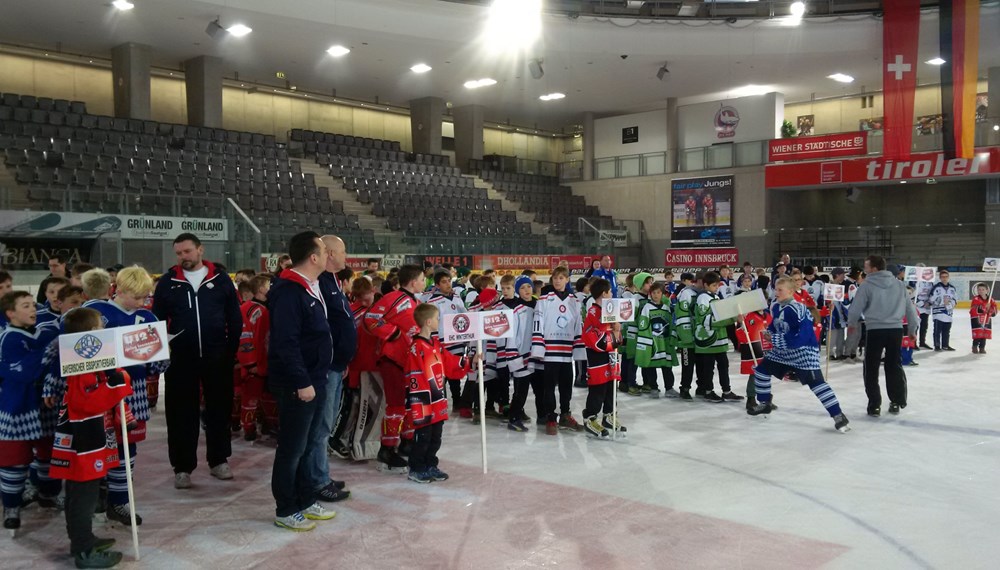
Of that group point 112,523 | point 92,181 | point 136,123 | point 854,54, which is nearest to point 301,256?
point 112,523

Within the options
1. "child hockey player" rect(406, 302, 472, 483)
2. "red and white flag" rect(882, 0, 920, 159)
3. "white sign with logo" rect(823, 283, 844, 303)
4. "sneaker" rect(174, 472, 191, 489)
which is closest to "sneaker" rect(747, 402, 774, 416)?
"child hockey player" rect(406, 302, 472, 483)

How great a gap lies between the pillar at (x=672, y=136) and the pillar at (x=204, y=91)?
56.5 feet

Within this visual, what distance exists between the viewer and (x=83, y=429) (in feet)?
14.1

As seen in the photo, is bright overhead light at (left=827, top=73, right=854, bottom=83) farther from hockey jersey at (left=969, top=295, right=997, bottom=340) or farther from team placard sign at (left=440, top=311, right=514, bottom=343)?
team placard sign at (left=440, top=311, right=514, bottom=343)

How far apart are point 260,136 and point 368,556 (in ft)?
74.4

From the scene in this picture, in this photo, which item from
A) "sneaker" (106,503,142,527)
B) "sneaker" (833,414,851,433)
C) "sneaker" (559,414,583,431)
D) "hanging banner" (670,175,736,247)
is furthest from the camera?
"hanging banner" (670,175,736,247)

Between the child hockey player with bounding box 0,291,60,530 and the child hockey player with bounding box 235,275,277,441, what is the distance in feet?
7.55

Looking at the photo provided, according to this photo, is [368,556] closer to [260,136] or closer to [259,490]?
[259,490]

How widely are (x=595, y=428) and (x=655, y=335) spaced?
2.62 metres

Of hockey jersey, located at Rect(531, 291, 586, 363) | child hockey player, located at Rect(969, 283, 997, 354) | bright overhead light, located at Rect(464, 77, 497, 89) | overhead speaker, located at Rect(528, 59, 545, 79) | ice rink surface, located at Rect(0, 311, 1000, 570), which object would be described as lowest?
ice rink surface, located at Rect(0, 311, 1000, 570)

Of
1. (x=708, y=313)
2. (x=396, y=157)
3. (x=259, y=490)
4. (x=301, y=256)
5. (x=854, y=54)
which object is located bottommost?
(x=259, y=490)

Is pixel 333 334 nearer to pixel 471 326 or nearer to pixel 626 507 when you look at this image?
pixel 471 326

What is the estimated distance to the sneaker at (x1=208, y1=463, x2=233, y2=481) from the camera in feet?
19.8

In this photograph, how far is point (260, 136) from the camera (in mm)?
25016
